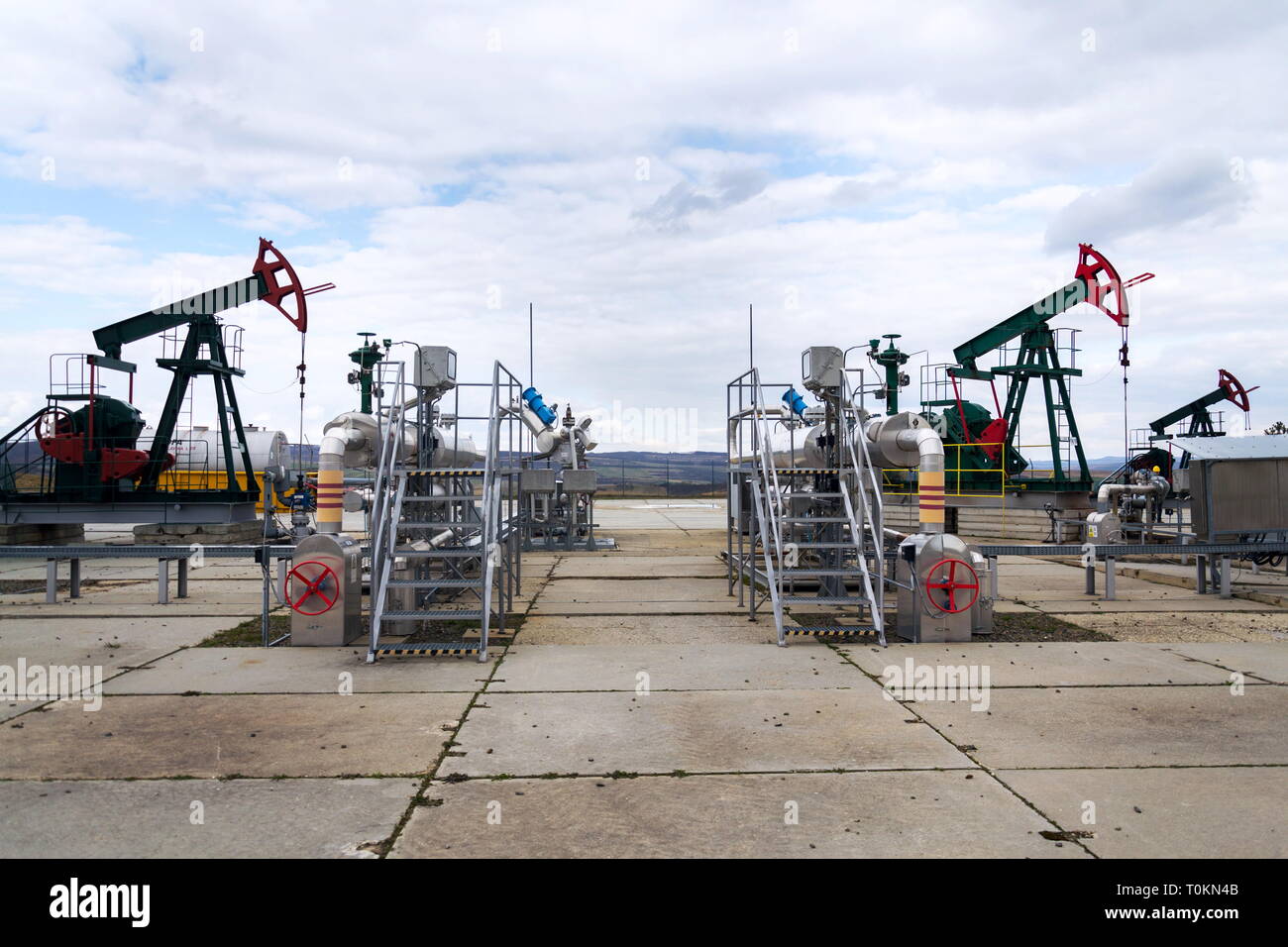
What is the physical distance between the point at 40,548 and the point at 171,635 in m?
3.69

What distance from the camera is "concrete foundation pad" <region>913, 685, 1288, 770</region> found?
6.04 metres

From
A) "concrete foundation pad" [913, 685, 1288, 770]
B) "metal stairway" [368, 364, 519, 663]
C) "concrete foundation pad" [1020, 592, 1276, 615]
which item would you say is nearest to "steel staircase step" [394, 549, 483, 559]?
"metal stairway" [368, 364, 519, 663]

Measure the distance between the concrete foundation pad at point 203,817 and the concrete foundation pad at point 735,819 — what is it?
0.31 metres

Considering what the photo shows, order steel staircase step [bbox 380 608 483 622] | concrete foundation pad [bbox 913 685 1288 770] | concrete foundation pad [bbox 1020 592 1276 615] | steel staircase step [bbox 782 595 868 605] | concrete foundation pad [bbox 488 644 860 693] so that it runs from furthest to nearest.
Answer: concrete foundation pad [bbox 1020 592 1276 615] < steel staircase step [bbox 782 595 868 605] < steel staircase step [bbox 380 608 483 622] < concrete foundation pad [bbox 488 644 860 693] < concrete foundation pad [bbox 913 685 1288 770]

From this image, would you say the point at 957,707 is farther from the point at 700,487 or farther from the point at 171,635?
the point at 700,487

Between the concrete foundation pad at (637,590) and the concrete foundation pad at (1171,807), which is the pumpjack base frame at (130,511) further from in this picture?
the concrete foundation pad at (1171,807)

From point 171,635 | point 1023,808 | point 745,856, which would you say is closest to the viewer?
point 745,856

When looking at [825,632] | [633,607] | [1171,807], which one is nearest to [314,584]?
[633,607]

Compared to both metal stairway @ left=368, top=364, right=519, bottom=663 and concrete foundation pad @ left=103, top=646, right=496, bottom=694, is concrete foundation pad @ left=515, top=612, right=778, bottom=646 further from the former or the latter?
concrete foundation pad @ left=103, top=646, right=496, bottom=694

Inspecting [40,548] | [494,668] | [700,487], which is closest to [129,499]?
[40,548]

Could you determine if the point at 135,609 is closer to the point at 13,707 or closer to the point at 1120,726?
the point at 13,707

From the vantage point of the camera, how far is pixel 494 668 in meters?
8.95

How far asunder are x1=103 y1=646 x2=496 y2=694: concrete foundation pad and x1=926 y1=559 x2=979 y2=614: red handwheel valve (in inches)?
200

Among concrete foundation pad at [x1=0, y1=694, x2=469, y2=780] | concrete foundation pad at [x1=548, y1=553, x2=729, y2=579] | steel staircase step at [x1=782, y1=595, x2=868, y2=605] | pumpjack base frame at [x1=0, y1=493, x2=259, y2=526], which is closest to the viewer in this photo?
concrete foundation pad at [x1=0, y1=694, x2=469, y2=780]
